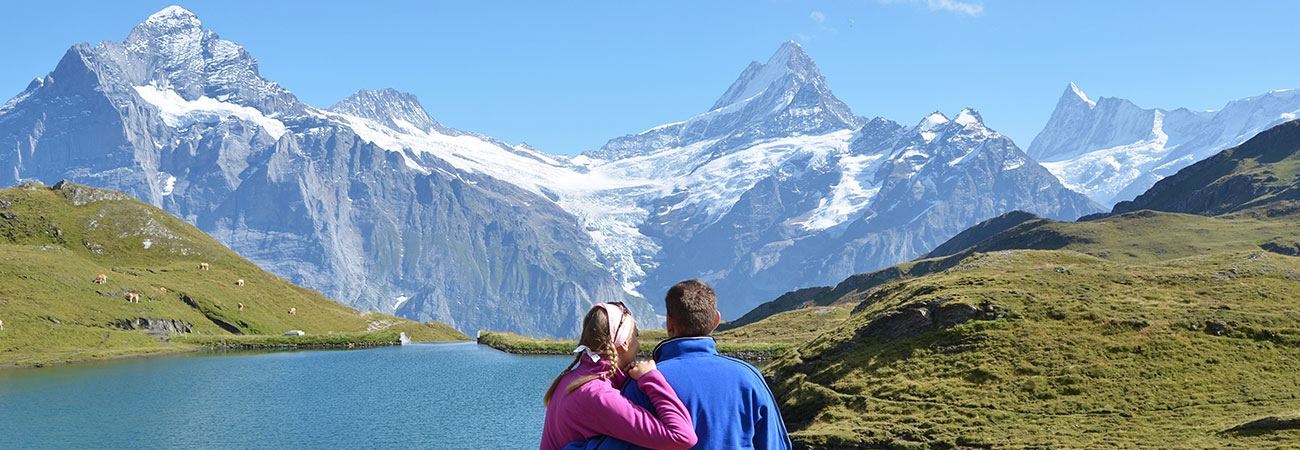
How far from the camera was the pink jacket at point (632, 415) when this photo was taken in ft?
38.1

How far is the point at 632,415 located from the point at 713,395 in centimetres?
125

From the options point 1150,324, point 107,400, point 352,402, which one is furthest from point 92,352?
point 1150,324

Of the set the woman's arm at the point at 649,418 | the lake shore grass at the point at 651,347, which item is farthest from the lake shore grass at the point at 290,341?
the woman's arm at the point at 649,418

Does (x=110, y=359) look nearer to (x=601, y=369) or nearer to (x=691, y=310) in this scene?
(x=601, y=369)

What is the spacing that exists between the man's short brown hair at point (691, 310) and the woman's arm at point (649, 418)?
125 cm

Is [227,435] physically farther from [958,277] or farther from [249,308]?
[249,308]

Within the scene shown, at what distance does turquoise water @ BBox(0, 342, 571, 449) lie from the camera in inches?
3059

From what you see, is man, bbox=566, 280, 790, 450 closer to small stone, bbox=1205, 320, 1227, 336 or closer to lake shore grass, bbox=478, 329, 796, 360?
small stone, bbox=1205, 320, 1227, 336

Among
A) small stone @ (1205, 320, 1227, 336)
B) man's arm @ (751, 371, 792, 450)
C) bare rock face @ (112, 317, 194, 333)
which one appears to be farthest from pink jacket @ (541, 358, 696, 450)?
bare rock face @ (112, 317, 194, 333)

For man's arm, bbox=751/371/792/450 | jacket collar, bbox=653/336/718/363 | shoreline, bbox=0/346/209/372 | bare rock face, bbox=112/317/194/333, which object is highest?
bare rock face, bbox=112/317/194/333

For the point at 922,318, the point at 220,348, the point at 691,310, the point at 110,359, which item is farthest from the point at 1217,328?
the point at 220,348

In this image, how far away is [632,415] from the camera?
→ 11.6 metres

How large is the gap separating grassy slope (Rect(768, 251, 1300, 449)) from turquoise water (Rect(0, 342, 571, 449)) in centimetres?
2763

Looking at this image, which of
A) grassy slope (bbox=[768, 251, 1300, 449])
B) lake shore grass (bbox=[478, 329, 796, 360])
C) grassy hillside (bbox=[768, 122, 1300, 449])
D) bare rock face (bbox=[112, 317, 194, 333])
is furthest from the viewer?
bare rock face (bbox=[112, 317, 194, 333])
